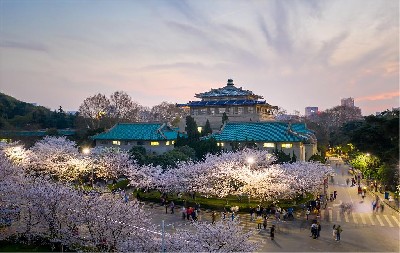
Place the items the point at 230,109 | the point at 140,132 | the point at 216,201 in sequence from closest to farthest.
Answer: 1. the point at 216,201
2. the point at 140,132
3. the point at 230,109

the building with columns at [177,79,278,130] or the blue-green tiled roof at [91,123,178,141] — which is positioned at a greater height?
the building with columns at [177,79,278,130]

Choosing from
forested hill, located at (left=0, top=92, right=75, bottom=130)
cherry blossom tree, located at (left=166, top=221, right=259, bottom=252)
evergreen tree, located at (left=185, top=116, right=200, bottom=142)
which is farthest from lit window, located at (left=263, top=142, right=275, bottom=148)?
forested hill, located at (left=0, top=92, right=75, bottom=130)

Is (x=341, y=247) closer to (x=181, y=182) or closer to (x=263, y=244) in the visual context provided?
(x=263, y=244)

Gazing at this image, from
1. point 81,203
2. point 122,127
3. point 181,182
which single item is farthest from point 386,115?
point 122,127

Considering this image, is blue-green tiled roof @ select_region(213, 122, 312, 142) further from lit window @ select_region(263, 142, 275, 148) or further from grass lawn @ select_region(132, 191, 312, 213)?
grass lawn @ select_region(132, 191, 312, 213)

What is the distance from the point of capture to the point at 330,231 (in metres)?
31.0

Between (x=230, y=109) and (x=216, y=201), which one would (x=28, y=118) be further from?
→ (x=216, y=201)

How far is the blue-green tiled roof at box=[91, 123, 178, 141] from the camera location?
2498 inches

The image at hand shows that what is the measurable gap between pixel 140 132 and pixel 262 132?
21.1m

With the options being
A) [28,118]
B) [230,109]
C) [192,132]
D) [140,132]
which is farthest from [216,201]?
A: [28,118]

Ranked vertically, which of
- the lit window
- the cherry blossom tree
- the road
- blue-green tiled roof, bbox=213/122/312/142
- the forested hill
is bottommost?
the road

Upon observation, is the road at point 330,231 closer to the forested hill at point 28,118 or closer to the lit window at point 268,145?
the lit window at point 268,145

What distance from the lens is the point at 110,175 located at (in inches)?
1992

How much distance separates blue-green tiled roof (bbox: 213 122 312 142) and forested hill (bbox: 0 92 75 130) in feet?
164
